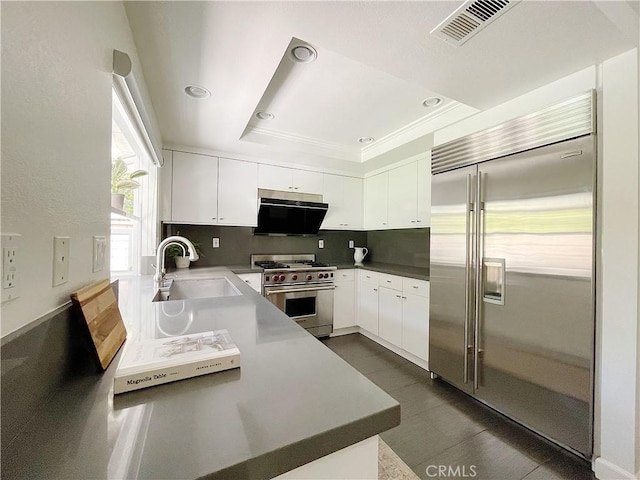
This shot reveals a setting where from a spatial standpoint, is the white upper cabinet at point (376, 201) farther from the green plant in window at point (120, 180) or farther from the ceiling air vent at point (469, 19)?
the green plant in window at point (120, 180)

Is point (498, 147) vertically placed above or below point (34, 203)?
above

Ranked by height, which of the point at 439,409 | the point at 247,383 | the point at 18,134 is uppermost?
the point at 18,134

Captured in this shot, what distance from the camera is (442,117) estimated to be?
229cm

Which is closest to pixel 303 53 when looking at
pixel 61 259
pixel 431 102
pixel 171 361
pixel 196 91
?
pixel 196 91

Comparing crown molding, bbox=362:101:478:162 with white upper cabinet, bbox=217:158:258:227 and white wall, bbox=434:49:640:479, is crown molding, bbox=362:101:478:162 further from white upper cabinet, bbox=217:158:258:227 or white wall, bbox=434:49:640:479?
white upper cabinet, bbox=217:158:258:227

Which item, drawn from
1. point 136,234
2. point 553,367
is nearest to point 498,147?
point 553,367

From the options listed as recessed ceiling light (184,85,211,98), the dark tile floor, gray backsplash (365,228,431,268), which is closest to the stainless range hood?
gray backsplash (365,228,431,268)

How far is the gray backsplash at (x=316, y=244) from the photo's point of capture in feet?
10.8

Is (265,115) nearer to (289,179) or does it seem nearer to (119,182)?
(289,179)

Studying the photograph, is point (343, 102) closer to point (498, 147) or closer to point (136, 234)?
point (498, 147)

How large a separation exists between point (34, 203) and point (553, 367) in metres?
2.36

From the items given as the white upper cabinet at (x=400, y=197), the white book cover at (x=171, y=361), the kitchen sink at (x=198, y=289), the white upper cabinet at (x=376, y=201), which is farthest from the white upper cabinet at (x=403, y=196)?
the white book cover at (x=171, y=361)

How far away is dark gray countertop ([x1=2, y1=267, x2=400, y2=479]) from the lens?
41 centimetres

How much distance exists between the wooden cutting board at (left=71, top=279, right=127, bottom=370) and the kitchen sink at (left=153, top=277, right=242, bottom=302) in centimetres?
86
